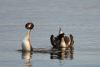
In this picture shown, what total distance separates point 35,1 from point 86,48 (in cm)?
2001

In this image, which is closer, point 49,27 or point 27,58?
point 27,58

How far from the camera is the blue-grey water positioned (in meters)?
26.2

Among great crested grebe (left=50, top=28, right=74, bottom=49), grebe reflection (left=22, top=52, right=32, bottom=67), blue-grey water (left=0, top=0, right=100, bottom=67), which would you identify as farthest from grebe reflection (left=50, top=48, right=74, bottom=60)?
great crested grebe (left=50, top=28, right=74, bottom=49)

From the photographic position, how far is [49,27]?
116 ft

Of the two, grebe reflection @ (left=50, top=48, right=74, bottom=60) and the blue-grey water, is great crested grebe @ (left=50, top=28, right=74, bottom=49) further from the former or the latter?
grebe reflection @ (left=50, top=48, right=74, bottom=60)

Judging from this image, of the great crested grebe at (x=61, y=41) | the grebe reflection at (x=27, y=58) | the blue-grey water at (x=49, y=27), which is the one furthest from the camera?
the great crested grebe at (x=61, y=41)

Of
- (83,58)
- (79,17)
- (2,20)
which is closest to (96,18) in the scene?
(79,17)

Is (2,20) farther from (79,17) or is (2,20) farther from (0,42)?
(0,42)

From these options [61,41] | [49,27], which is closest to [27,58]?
[61,41]

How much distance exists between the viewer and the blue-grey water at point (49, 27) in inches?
1032

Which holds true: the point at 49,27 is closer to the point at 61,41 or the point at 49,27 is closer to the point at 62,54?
the point at 61,41

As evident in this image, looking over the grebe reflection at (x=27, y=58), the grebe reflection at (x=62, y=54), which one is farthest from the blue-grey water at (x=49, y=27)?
the grebe reflection at (x=62, y=54)

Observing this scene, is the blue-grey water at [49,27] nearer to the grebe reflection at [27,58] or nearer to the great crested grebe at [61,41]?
the grebe reflection at [27,58]

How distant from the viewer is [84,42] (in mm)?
31016
